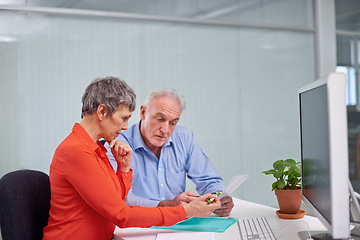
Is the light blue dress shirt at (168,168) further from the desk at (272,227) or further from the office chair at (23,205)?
the office chair at (23,205)

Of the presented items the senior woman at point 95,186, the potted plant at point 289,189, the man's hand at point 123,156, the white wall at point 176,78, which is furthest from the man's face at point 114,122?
the white wall at point 176,78

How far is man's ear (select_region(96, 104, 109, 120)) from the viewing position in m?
1.62

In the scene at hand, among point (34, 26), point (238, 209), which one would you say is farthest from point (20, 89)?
point (238, 209)

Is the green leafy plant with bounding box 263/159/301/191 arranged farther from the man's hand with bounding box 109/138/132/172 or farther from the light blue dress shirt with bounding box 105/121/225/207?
the man's hand with bounding box 109/138/132/172

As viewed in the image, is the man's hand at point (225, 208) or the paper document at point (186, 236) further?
the man's hand at point (225, 208)

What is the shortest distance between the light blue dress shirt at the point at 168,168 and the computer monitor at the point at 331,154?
42.4 inches

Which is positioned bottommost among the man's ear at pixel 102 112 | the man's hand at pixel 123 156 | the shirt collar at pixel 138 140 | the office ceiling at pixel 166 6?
the man's hand at pixel 123 156

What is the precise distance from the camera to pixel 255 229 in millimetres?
1619

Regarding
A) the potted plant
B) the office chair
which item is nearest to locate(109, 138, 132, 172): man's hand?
the office chair

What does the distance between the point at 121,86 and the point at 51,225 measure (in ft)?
2.01

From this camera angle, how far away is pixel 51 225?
1582mm

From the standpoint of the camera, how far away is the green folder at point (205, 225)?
1650mm

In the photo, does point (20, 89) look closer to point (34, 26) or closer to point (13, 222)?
point (34, 26)

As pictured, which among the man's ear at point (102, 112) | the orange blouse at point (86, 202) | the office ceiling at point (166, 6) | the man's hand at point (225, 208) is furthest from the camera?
the office ceiling at point (166, 6)
